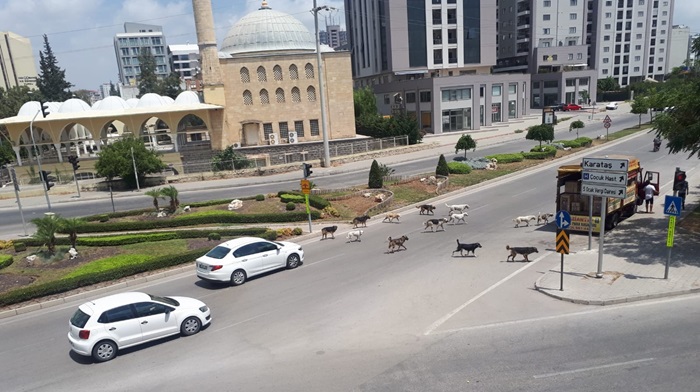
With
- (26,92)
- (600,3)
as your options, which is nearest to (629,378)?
(26,92)

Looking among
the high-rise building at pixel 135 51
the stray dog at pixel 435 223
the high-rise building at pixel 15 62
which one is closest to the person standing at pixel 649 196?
the stray dog at pixel 435 223

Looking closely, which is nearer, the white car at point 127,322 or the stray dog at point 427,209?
the white car at point 127,322

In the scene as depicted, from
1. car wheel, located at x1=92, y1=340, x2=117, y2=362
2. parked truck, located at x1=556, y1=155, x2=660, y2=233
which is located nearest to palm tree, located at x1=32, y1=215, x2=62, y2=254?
car wheel, located at x1=92, y1=340, x2=117, y2=362

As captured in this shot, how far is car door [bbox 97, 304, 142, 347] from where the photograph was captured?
1164 cm

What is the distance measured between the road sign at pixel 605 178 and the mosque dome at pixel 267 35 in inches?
1956

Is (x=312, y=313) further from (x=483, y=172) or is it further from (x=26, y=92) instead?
(x=26, y=92)

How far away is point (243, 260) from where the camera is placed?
1678 cm

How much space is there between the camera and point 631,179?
20.5m

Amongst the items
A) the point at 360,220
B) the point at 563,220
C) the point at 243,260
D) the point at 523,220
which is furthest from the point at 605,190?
the point at 243,260

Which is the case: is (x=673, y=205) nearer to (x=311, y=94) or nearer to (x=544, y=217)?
(x=544, y=217)

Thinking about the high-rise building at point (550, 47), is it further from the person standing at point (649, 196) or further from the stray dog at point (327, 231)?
the stray dog at point (327, 231)

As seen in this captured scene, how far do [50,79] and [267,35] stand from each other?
5135 cm

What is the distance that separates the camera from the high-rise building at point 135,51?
15695cm

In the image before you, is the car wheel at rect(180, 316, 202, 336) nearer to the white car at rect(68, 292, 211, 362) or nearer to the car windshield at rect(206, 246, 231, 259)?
the white car at rect(68, 292, 211, 362)
